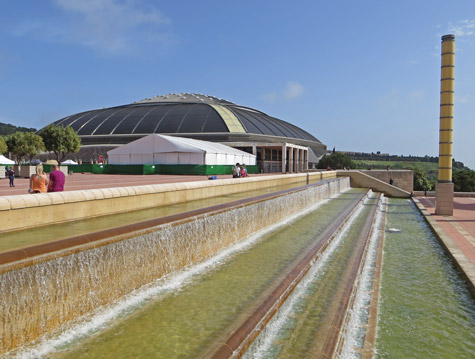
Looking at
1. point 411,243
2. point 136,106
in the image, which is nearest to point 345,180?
point 411,243

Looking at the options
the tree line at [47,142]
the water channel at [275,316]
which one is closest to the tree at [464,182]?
the water channel at [275,316]

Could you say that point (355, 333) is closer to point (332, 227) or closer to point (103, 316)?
point (103, 316)

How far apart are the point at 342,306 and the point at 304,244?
167 inches

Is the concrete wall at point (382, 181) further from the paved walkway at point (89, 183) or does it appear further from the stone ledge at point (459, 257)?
the stone ledge at point (459, 257)

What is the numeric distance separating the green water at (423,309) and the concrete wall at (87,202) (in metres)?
7.31

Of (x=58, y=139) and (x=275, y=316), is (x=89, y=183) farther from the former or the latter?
(x=58, y=139)

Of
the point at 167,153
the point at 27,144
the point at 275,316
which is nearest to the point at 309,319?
the point at 275,316

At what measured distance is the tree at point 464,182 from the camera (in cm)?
5719

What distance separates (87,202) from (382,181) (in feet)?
111

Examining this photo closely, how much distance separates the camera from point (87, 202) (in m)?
9.83

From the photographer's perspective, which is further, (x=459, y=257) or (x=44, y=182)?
(x=459, y=257)

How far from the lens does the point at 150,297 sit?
662 centimetres

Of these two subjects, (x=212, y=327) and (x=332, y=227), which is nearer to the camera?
(x=212, y=327)

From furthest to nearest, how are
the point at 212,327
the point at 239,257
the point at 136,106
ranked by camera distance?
the point at 136,106, the point at 239,257, the point at 212,327
